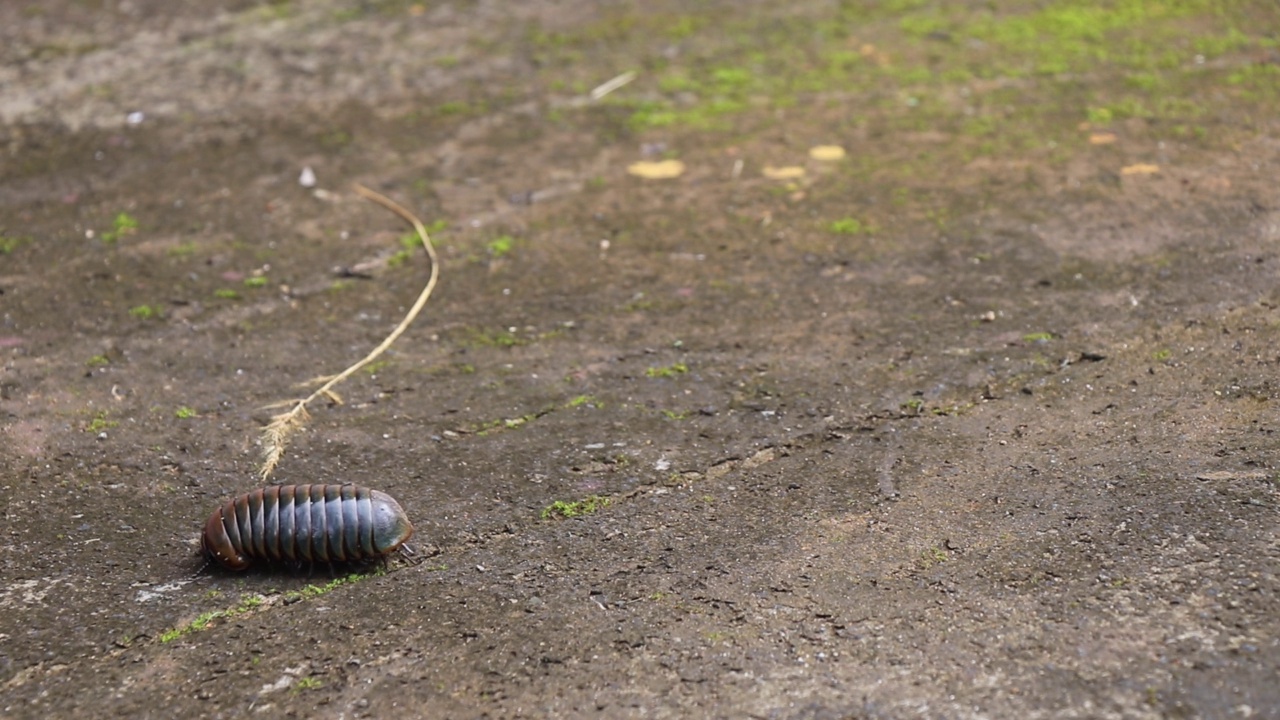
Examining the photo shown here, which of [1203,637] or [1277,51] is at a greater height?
[1277,51]

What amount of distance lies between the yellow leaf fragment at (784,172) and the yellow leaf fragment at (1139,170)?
1507 mm

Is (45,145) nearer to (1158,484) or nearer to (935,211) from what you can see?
(935,211)

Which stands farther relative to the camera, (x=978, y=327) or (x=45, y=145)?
(x=45, y=145)

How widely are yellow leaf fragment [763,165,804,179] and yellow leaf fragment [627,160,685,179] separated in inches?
17.1

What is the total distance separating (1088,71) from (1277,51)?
1.06 metres

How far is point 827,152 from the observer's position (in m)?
5.90

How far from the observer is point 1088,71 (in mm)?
6352

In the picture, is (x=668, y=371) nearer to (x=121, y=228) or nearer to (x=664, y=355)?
(x=664, y=355)

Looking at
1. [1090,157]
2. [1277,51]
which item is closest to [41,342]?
[1090,157]

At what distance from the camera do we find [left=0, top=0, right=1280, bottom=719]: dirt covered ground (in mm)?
3031

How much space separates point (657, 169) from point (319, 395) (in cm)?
230

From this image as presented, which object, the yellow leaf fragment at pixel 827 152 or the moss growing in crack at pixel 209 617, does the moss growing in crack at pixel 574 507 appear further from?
the yellow leaf fragment at pixel 827 152

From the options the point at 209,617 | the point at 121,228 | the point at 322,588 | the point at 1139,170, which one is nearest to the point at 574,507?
the point at 322,588

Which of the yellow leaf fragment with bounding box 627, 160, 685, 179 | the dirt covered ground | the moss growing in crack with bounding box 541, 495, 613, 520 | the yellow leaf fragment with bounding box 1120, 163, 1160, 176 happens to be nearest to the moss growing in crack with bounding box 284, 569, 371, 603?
the dirt covered ground
